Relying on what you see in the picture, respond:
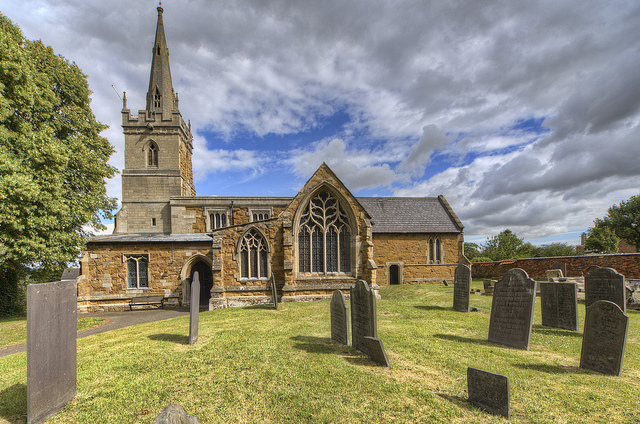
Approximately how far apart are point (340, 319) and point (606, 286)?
8618mm

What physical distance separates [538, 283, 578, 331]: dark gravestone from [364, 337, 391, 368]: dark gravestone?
254 inches

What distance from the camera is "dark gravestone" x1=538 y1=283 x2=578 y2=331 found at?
27.3 feet

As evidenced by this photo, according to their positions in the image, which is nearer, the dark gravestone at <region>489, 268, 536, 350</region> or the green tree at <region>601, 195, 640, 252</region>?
the dark gravestone at <region>489, 268, 536, 350</region>

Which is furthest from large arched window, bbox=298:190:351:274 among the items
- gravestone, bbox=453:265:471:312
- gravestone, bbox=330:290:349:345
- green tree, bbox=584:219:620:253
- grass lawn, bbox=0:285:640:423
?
green tree, bbox=584:219:620:253

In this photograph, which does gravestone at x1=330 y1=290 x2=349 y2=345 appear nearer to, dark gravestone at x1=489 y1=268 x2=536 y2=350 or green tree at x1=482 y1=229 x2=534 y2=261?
dark gravestone at x1=489 y1=268 x2=536 y2=350

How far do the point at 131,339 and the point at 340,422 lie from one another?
811 centimetres

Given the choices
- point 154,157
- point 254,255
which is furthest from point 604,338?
point 154,157

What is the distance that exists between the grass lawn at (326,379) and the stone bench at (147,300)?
9.49 meters

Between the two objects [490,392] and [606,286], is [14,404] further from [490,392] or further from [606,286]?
[606,286]

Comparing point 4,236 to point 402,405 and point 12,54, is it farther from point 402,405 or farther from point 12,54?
point 402,405

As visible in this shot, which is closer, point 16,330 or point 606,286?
point 606,286

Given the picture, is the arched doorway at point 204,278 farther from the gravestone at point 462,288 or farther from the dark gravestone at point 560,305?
the dark gravestone at point 560,305

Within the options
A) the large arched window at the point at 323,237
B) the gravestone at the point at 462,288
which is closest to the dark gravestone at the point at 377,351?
the gravestone at the point at 462,288

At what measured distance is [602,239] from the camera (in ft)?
119
